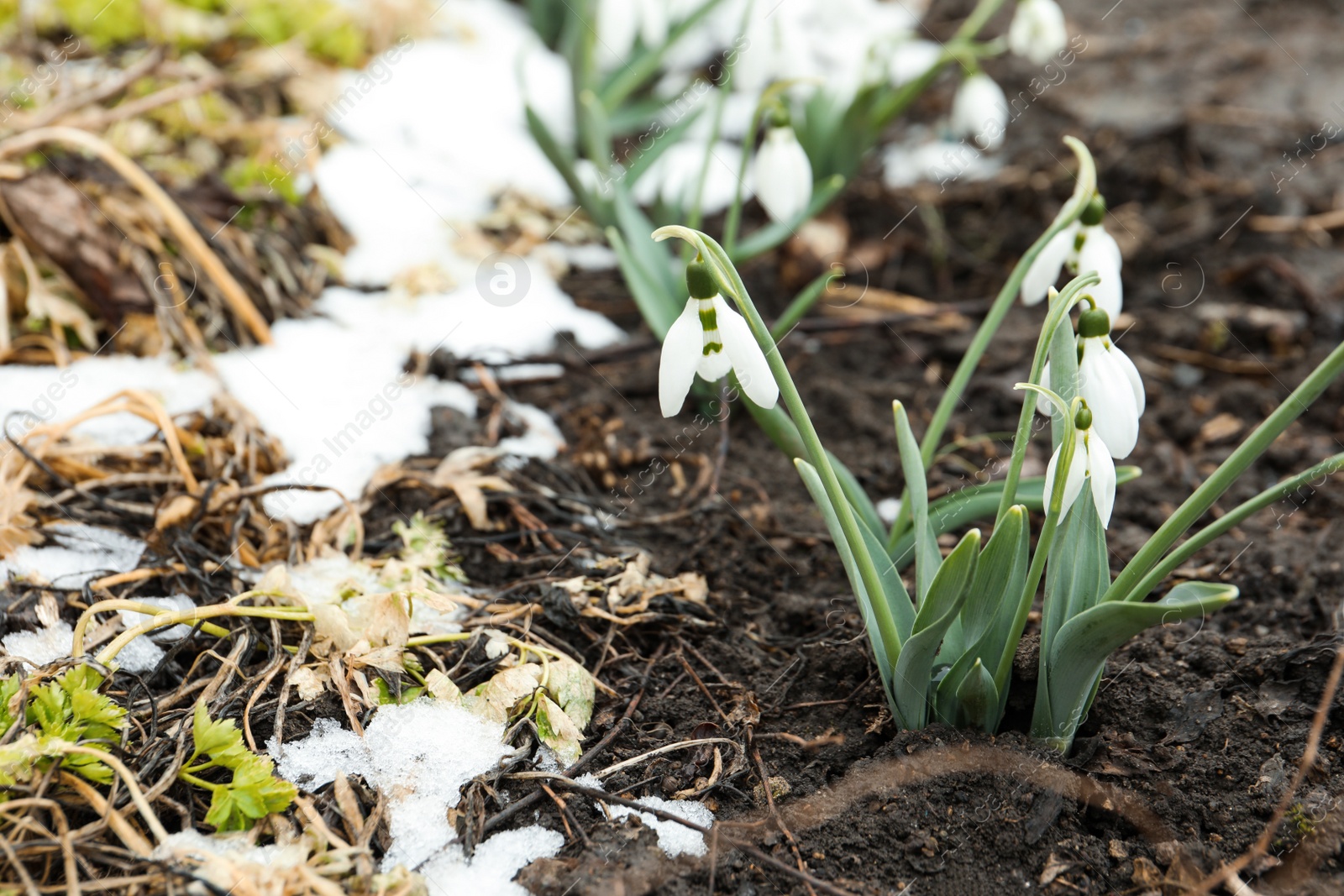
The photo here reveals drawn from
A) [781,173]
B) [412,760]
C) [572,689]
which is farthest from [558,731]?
[781,173]

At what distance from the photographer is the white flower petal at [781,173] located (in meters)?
1.78

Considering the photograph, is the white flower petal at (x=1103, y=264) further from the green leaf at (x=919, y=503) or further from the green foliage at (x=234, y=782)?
the green foliage at (x=234, y=782)

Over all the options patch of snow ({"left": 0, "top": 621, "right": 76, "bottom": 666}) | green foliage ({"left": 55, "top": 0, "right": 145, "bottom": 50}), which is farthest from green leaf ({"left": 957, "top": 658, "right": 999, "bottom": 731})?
green foliage ({"left": 55, "top": 0, "right": 145, "bottom": 50})

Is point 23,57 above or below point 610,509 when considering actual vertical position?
above

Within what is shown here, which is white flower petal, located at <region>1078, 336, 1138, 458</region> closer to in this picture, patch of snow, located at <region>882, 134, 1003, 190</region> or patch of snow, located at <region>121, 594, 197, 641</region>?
patch of snow, located at <region>121, 594, 197, 641</region>

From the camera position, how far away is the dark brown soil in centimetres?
111

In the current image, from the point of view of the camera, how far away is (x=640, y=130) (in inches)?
117

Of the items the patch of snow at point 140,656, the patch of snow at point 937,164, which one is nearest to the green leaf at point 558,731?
the patch of snow at point 140,656

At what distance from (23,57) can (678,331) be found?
244 cm

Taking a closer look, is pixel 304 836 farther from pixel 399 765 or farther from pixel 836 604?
pixel 836 604

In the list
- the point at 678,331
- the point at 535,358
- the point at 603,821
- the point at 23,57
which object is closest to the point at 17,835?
the point at 603,821

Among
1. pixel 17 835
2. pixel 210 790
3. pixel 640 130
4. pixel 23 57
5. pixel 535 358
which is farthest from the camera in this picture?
pixel 640 130

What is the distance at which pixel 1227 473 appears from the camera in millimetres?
982

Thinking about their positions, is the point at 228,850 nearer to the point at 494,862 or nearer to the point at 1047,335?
the point at 494,862
